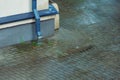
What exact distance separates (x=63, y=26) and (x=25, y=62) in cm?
131

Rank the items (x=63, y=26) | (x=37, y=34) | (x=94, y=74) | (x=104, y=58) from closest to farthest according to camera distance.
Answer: (x=94, y=74) < (x=104, y=58) < (x=37, y=34) < (x=63, y=26)

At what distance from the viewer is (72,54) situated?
434 centimetres

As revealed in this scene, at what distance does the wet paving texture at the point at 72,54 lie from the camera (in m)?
3.88

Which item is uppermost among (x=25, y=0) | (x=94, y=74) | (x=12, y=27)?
(x=25, y=0)

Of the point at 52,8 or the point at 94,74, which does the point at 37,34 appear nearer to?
the point at 52,8

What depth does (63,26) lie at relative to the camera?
16.9 feet

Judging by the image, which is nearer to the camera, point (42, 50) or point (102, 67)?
point (102, 67)

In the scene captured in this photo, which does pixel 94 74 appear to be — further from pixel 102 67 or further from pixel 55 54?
pixel 55 54

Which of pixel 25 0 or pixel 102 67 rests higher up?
pixel 25 0

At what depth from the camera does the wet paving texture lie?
388 cm

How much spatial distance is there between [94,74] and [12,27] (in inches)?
54.9

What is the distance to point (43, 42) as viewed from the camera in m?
4.59

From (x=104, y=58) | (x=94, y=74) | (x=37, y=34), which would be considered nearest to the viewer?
(x=94, y=74)

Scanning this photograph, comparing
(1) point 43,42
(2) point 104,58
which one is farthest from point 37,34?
(2) point 104,58
